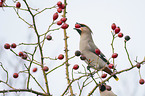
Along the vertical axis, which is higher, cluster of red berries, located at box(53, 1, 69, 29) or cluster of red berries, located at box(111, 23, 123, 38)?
cluster of red berries, located at box(53, 1, 69, 29)

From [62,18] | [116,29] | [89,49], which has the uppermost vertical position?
[62,18]

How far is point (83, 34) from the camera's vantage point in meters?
4.91

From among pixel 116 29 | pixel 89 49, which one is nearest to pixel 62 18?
pixel 116 29

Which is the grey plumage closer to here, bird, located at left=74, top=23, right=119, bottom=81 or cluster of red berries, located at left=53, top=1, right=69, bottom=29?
bird, located at left=74, top=23, right=119, bottom=81

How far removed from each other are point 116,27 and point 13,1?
3.64 feet

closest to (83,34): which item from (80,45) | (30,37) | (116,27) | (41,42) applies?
(80,45)


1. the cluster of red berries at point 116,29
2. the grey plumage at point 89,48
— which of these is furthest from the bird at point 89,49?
the cluster of red berries at point 116,29

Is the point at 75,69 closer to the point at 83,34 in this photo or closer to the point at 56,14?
the point at 56,14

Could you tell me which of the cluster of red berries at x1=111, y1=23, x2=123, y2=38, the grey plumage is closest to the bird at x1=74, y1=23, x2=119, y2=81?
Result: the grey plumage

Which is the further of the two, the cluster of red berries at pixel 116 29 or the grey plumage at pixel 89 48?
the grey plumage at pixel 89 48

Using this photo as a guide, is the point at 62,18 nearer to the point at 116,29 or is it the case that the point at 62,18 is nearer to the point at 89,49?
the point at 116,29

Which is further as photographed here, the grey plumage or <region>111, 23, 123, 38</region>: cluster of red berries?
the grey plumage

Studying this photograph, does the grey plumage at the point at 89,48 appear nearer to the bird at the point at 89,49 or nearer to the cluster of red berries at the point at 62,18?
the bird at the point at 89,49

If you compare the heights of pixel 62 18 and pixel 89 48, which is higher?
pixel 62 18
